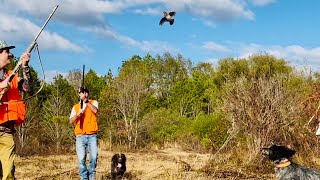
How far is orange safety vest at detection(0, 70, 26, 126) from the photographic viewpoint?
6520 millimetres

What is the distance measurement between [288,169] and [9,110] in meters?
4.81

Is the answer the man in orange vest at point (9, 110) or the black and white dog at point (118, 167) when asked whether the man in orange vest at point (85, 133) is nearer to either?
the black and white dog at point (118, 167)

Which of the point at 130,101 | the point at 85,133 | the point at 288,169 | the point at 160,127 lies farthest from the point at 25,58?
the point at 160,127

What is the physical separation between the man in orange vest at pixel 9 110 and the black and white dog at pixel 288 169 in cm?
454

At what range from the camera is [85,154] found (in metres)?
10.0

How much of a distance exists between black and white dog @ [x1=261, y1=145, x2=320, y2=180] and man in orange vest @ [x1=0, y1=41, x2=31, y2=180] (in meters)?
4.54

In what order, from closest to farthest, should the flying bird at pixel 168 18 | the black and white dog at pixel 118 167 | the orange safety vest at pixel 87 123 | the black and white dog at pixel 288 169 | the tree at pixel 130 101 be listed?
the black and white dog at pixel 288 169, the orange safety vest at pixel 87 123, the flying bird at pixel 168 18, the black and white dog at pixel 118 167, the tree at pixel 130 101

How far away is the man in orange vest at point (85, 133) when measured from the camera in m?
9.95

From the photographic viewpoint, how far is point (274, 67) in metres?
48.6

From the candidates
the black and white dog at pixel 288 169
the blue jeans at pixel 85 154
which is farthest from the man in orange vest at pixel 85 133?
the black and white dog at pixel 288 169

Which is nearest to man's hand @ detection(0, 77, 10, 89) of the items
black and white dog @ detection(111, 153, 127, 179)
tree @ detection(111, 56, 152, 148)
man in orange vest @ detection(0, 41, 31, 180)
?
man in orange vest @ detection(0, 41, 31, 180)

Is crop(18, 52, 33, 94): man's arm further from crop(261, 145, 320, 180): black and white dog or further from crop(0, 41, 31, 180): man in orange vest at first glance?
crop(261, 145, 320, 180): black and white dog

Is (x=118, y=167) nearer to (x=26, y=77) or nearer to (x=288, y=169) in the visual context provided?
(x=288, y=169)

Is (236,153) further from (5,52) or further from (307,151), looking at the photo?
(5,52)
